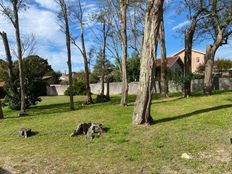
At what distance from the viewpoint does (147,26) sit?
9.85 metres

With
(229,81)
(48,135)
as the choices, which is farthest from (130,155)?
(229,81)

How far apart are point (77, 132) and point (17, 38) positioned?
8583 millimetres

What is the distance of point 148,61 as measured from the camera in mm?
9828

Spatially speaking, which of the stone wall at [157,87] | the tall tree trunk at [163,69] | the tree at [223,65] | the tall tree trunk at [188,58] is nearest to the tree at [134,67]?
the stone wall at [157,87]

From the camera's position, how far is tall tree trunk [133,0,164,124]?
971 cm

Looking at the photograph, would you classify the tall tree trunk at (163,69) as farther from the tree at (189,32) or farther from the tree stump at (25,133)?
the tree stump at (25,133)

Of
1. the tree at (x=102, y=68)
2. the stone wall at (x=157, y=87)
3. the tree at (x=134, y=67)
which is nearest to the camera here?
the tree at (x=102, y=68)

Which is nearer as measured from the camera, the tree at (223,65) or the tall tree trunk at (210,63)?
the tall tree trunk at (210,63)

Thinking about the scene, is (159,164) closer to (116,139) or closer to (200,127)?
(116,139)

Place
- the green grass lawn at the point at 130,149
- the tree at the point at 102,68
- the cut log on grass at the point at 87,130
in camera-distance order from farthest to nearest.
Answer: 1. the tree at the point at 102,68
2. the cut log on grass at the point at 87,130
3. the green grass lawn at the point at 130,149

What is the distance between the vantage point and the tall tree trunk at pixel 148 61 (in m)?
9.71

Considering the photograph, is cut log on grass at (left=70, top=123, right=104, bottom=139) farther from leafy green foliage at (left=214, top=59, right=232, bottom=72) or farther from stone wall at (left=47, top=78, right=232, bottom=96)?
leafy green foliage at (left=214, top=59, right=232, bottom=72)

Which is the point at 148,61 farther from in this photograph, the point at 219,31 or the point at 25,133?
the point at 219,31

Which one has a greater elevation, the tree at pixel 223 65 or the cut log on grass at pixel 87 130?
the tree at pixel 223 65
